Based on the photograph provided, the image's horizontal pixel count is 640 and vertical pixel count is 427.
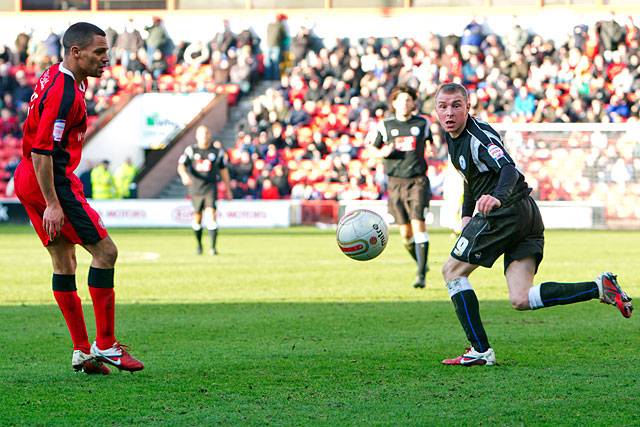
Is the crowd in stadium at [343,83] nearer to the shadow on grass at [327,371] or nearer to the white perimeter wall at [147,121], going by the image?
the white perimeter wall at [147,121]

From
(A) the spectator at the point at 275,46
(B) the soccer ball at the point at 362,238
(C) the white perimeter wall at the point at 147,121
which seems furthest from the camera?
(A) the spectator at the point at 275,46

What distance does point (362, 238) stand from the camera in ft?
28.1

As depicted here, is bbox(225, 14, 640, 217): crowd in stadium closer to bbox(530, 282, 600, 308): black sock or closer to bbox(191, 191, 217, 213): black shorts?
bbox(191, 191, 217, 213): black shorts

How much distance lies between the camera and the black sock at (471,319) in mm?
7637

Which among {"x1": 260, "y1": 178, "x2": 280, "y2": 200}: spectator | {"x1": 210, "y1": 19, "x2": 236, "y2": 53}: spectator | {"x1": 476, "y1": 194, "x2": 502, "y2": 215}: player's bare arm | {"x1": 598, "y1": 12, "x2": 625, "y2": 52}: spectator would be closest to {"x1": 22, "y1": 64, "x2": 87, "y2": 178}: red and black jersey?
{"x1": 476, "y1": 194, "x2": 502, "y2": 215}: player's bare arm

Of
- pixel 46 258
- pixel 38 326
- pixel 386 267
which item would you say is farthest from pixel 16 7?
pixel 38 326

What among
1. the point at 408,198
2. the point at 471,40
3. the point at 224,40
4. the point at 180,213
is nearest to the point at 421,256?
the point at 408,198

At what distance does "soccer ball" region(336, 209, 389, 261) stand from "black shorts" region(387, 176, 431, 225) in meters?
5.36

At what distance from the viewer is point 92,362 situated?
24.4 feet

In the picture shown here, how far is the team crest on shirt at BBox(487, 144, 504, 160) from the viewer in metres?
7.54

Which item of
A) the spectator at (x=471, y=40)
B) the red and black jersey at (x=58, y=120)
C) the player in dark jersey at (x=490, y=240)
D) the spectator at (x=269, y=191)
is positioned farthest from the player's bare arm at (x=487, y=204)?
the spectator at (x=471, y=40)

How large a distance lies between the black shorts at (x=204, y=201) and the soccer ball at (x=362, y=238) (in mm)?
12060

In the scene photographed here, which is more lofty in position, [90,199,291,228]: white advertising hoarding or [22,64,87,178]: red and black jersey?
[22,64,87,178]: red and black jersey

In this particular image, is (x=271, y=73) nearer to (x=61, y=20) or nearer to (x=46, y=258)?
(x=61, y=20)
